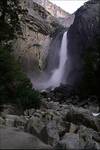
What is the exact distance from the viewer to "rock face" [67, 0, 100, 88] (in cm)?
3896

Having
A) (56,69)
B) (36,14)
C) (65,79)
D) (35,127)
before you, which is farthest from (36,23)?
(35,127)

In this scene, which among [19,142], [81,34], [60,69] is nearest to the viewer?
[19,142]

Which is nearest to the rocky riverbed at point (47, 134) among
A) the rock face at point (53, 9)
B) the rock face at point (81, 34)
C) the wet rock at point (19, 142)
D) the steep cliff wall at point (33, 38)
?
the wet rock at point (19, 142)

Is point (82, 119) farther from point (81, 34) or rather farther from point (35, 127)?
point (81, 34)

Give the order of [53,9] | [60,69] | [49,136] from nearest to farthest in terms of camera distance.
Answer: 1. [49,136]
2. [60,69]
3. [53,9]

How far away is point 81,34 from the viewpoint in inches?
1650

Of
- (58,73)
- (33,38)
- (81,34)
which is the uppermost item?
(33,38)

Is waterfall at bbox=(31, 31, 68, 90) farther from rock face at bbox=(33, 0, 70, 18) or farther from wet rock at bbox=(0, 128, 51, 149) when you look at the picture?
rock face at bbox=(33, 0, 70, 18)

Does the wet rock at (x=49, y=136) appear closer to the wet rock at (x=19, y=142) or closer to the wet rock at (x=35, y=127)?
the wet rock at (x=35, y=127)

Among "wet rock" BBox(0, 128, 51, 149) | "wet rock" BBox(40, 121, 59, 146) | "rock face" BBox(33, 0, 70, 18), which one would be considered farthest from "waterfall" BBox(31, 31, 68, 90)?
"rock face" BBox(33, 0, 70, 18)

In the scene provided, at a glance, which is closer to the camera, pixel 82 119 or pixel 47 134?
pixel 47 134

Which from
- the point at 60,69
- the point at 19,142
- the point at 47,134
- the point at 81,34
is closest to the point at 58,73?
the point at 60,69

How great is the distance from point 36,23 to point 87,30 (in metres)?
10.0

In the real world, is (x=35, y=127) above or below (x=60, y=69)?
below
